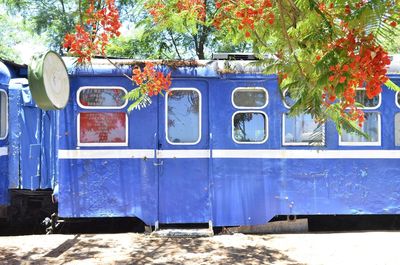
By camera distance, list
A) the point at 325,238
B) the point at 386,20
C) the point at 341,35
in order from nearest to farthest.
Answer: the point at 386,20 < the point at 341,35 < the point at 325,238

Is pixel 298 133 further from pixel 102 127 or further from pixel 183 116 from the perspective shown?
pixel 102 127

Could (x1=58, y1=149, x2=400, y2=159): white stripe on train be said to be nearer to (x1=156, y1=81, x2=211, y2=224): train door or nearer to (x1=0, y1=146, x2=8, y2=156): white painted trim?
(x1=156, y1=81, x2=211, y2=224): train door

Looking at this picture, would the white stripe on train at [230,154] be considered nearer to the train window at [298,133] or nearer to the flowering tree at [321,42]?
the train window at [298,133]

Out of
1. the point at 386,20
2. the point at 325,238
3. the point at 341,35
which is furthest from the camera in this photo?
the point at 325,238

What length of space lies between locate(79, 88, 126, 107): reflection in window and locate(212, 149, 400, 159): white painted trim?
4.93 ft

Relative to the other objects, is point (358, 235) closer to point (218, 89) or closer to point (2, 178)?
point (218, 89)

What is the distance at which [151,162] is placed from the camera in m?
6.29

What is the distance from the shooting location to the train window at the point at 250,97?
639 cm

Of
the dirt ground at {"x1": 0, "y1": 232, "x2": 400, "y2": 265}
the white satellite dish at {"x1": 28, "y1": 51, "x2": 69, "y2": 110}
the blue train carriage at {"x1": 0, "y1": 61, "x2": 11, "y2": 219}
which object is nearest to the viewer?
the white satellite dish at {"x1": 28, "y1": 51, "x2": 69, "y2": 110}

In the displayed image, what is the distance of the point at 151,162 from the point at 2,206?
7.45 ft

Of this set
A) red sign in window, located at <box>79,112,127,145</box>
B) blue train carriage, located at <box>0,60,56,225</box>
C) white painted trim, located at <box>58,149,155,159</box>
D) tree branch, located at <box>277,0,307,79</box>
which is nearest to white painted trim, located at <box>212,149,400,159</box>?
white painted trim, located at <box>58,149,155,159</box>

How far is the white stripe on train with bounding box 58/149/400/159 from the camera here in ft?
20.6

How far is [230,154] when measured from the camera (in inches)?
250

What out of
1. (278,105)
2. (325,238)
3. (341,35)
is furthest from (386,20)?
(325,238)
